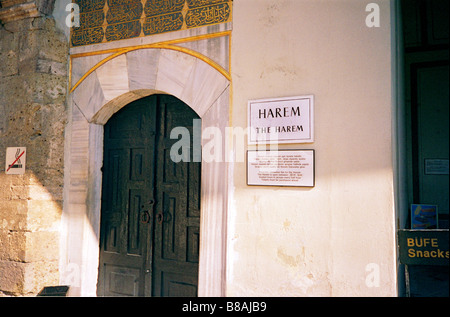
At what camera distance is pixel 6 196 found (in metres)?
3.95

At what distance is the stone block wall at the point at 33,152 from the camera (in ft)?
12.5

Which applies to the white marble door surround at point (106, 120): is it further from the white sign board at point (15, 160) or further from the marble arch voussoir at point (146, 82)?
the white sign board at point (15, 160)

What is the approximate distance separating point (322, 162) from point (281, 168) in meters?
0.29

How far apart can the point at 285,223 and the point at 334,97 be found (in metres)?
0.94

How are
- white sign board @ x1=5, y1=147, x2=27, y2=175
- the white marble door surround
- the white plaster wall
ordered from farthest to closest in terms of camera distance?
white sign board @ x1=5, y1=147, x2=27, y2=175
the white marble door surround
the white plaster wall

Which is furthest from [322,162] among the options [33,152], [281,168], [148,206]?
[33,152]

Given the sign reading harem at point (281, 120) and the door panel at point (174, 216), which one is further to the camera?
the door panel at point (174, 216)

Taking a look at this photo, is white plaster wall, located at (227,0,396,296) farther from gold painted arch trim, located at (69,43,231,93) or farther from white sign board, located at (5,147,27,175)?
white sign board, located at (5,147,27,175)

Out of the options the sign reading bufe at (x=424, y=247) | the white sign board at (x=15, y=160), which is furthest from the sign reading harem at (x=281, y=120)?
the white sign board at (x=15, y=160)

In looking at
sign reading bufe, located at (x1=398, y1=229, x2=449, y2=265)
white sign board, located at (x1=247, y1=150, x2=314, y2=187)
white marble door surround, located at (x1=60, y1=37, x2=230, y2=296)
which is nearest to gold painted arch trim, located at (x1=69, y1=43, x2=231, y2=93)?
white marble door surround, located at (x1=60, y1=37, x2=230, y2=296)

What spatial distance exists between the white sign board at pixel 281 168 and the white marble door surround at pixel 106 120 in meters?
0.24

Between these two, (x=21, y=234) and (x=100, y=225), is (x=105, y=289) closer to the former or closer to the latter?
(x=100, y=225)

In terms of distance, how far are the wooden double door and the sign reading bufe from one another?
5.12 ft

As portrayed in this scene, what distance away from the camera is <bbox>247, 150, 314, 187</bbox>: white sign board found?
299cm
